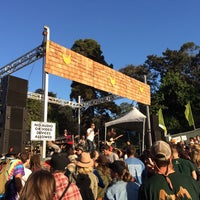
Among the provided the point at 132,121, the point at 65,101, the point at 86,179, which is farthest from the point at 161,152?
the point at 65,101

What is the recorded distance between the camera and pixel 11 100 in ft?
22.4

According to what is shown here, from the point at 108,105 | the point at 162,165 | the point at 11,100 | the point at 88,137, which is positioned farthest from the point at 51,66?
the point at 108,105

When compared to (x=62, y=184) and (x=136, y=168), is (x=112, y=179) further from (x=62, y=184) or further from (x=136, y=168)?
(x=136, y=168)

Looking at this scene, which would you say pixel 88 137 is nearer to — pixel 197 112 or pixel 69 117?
pixel 197 112

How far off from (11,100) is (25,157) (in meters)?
2.63

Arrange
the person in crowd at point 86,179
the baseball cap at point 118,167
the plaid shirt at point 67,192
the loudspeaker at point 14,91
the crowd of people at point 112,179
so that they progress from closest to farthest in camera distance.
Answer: the crowd of people at point 112,179, the plaid shirt at point 67,192, the baseball cap at point 118,167, the person in crowd at point 86,179, the loudspeaker at point 14,91

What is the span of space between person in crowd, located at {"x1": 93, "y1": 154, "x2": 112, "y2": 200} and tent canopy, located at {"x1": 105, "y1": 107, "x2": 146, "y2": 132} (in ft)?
35.9

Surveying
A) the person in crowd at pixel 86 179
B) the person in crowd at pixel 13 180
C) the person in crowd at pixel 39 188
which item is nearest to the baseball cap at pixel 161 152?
the person in crowd at pixel 39 188

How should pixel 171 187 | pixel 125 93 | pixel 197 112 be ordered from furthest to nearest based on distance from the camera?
pixel 197 112, pixel 125 93, pixel 171 187

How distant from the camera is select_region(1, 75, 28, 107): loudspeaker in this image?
22.2 ft

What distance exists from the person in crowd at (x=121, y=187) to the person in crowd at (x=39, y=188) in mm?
973

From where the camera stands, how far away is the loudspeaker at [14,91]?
6.77 meters

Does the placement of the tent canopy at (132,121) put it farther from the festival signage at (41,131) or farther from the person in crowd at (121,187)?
the person in crowd at (121,187)

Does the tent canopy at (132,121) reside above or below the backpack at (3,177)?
above
